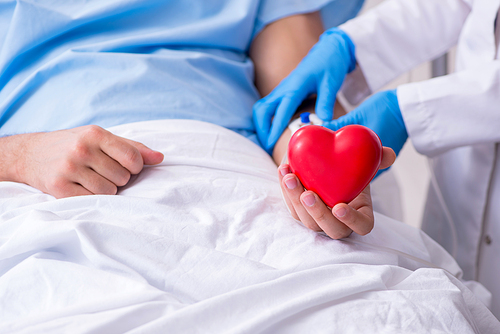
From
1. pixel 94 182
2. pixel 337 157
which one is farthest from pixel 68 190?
pixel 337 157

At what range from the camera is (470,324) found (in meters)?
0.42

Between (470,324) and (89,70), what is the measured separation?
0.71 meters

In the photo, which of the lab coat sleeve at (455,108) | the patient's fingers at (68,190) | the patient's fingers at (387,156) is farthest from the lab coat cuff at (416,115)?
the patient's fingers at (68,190)

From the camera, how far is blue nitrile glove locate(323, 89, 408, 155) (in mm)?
789

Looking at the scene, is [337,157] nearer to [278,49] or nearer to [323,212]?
[323,212]

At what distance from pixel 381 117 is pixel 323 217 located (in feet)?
1.27

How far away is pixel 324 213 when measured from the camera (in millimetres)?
482

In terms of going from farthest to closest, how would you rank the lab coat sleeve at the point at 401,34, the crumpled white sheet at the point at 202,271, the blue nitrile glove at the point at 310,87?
the lab coat sleeve at the point at 401,34, the blue nitrile glove at the point at 310,87, the crumpled white sheet at the point at 202,271

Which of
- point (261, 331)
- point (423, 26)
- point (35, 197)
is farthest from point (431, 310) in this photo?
point (423, 26)

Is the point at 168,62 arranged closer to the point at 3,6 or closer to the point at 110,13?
the point at 110,13

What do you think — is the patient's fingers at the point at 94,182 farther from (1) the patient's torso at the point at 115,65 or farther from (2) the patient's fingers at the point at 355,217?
(2) the patient's fingers at the point at 355,217

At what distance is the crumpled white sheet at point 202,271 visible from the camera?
1.19ft

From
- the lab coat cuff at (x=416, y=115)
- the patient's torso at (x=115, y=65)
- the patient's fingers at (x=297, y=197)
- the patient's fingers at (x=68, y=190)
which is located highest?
the patient's torso at (x=115, y=65)

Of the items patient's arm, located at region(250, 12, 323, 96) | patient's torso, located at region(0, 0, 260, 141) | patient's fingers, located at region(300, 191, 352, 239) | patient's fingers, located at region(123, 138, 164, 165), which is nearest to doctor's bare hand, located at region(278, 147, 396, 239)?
patient's fingers, located at region(300, 191, 352, 239)
